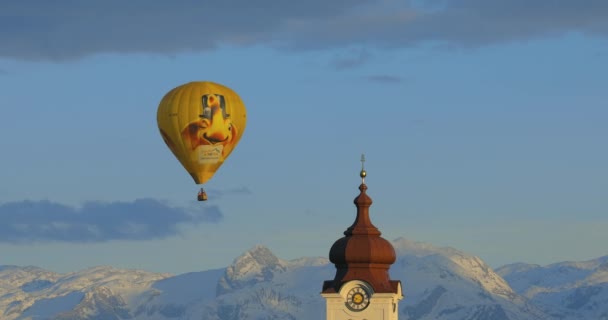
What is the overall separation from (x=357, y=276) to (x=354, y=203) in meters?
6.71

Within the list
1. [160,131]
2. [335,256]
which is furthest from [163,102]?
[335,256]

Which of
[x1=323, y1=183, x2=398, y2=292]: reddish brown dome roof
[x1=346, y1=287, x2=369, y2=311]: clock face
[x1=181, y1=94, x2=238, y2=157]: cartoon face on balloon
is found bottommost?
[x1=346, y1=287, x2=369, y2=311]: clock face

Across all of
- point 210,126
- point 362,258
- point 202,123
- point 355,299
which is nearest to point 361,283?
point 355,299

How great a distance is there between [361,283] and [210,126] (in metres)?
23.9

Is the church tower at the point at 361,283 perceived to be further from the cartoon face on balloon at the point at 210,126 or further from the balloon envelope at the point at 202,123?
the cartoon face on balloon at the point at 210,126

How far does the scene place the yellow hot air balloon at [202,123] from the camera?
169 metres

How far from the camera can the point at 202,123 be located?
169750mm

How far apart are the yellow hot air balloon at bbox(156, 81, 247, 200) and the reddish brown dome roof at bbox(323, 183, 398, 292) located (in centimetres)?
1958


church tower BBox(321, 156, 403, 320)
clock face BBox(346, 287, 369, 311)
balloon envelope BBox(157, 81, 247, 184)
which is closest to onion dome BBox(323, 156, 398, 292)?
church tower BBox(321, 156, 403, 320)

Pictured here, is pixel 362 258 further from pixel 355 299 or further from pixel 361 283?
pixel 355 299

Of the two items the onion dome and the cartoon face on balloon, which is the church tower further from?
the cartoon face on balloon

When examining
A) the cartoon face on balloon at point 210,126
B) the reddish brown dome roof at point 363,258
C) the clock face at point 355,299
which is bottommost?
the clock face at point 355,299

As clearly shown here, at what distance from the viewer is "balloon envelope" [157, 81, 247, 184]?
16925 cm

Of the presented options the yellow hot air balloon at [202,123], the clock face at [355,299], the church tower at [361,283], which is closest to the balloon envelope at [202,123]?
the yellow hot air balloon at [202,123]
